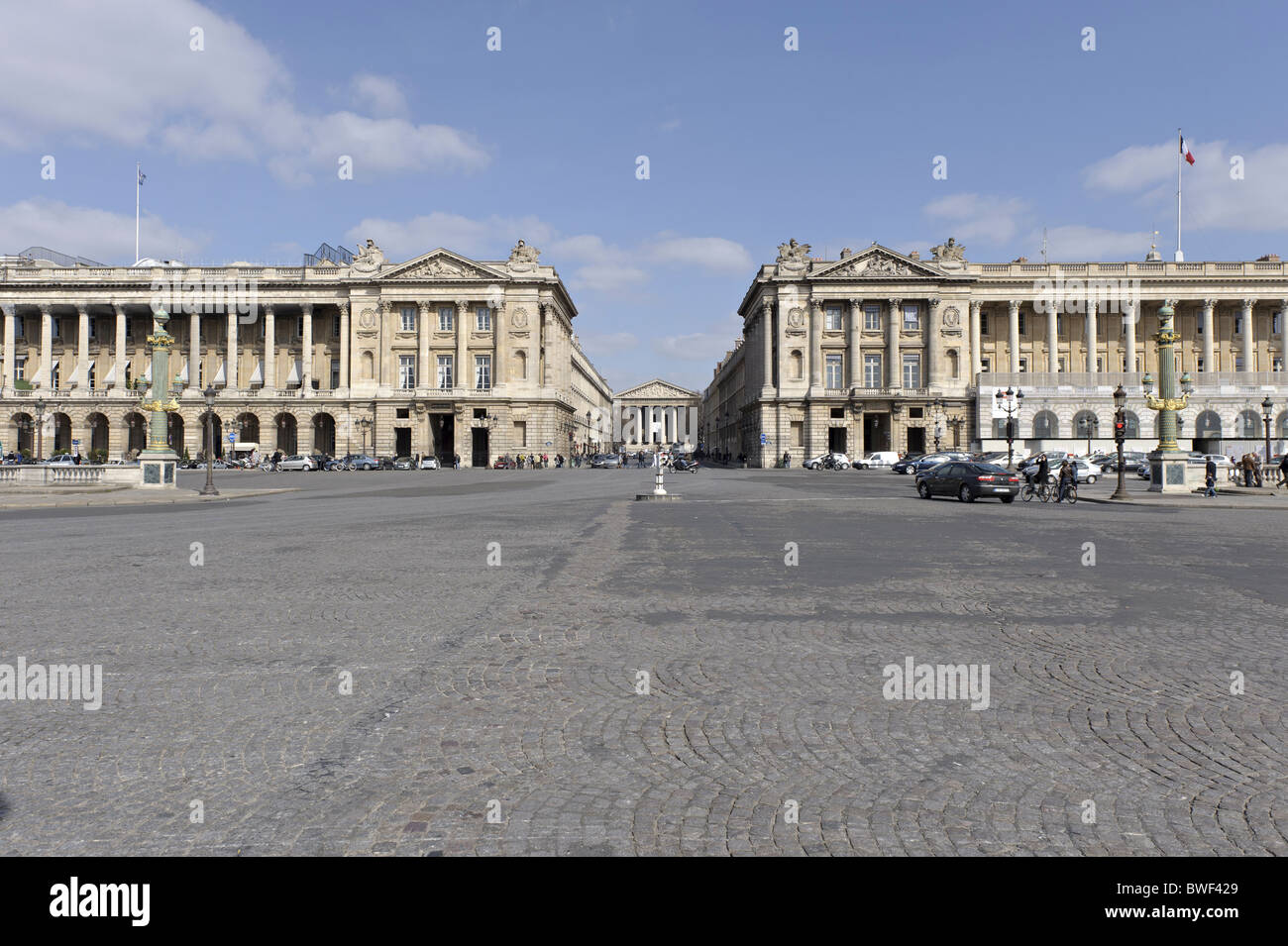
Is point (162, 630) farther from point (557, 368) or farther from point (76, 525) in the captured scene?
point (557, 368)

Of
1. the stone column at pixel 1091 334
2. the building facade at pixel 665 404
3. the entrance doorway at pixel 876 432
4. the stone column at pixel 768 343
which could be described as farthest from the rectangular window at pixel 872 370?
the building facade at pixel 665 404

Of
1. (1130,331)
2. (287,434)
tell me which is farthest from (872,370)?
(287,434)

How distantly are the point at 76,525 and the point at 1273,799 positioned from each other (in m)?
21.9

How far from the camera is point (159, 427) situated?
34.1 metres

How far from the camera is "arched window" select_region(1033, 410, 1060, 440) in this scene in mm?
70312

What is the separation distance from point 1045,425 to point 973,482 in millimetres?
47507

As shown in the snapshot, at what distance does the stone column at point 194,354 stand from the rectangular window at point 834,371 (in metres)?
63.5

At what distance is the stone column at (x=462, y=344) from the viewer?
8138 centimetres

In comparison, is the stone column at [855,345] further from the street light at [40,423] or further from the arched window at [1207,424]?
the street light at [40,423]

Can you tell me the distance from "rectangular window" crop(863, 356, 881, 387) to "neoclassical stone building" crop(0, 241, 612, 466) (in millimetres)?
31215

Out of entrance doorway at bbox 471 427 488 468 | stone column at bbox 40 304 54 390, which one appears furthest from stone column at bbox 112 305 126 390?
entrance doorway at bbox 471 427 488 468

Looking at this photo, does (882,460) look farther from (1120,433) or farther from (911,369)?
(1120,433)

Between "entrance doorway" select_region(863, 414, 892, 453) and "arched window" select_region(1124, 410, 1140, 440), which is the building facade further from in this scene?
"arched window" select_region(1124, 410, 1140, 440)
